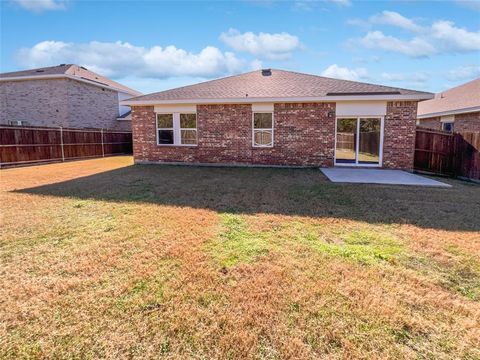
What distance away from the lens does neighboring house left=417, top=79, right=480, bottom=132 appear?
1512 centimetres

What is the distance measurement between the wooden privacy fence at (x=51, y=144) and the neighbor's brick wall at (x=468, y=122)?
897 inches

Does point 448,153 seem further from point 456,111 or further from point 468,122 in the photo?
point 456,111

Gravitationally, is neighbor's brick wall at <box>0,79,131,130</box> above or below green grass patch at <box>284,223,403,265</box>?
above

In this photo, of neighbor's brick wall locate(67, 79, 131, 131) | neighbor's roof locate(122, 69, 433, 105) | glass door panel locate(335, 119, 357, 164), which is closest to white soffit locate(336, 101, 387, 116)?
neighbor's roof locate(122, 69, 433, 105)

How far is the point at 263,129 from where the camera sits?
13.3 meters

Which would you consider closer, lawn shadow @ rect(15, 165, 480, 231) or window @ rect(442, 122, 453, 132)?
lawn shadow @ rect(15, 165, 480, 231)

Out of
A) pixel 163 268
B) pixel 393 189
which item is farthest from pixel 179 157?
pixel 163 268

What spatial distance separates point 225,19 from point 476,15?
14.7m

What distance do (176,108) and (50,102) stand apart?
13.8 metres

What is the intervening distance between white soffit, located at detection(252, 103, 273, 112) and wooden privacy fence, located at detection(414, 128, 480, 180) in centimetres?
674

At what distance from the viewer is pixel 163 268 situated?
3598 mm

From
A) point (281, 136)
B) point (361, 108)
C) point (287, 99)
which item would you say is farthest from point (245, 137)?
point (361, 108)

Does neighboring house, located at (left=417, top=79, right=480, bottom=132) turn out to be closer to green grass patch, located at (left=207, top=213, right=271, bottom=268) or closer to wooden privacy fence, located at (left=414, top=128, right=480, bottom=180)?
wooden privacy fence, located at (left=414, top=128, right=480, bottom=180)

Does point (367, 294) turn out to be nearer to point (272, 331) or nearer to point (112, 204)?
point (272, 331)
